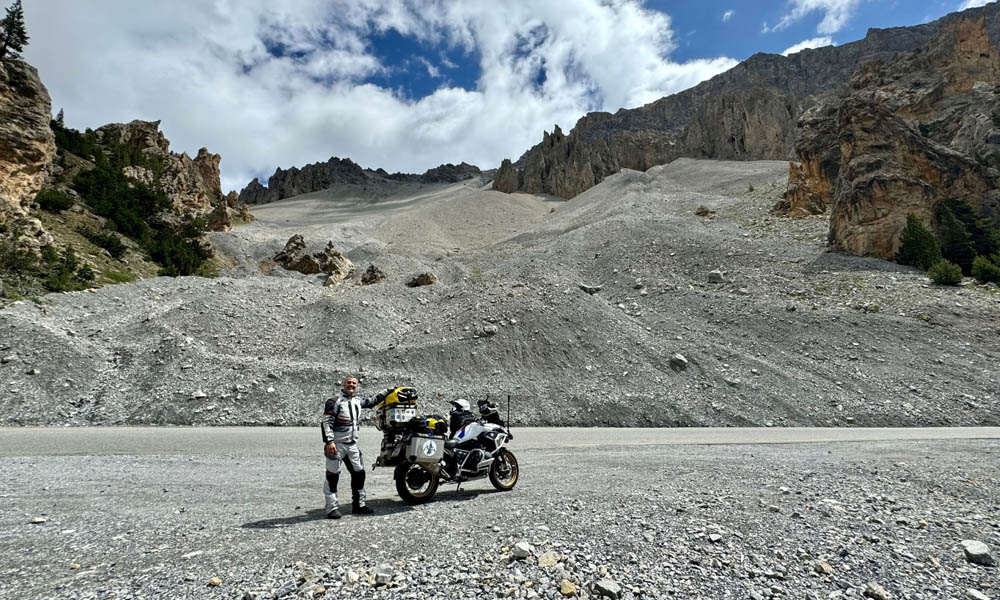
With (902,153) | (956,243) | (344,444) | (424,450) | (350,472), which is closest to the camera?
(350,472)

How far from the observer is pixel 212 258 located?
132ft

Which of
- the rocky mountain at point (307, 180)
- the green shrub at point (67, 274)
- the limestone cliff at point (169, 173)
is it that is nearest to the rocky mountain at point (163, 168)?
the limestone cliff at point (169, 173)

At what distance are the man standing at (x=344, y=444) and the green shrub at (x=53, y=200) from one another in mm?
37649

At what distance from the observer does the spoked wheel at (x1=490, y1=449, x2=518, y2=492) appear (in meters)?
7.58

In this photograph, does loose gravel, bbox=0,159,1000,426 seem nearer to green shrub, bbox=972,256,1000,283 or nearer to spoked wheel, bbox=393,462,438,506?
green shrub, bbox=972,256,1000,283

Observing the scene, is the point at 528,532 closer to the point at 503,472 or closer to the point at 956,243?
the point at 503,472

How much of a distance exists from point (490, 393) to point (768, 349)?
1357 cm

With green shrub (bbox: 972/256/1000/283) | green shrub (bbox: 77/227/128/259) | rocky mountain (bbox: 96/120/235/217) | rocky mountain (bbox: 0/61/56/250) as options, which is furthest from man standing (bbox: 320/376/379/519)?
rocky mountain (bbox: 96/120/235/217)

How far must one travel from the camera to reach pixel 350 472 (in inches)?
244

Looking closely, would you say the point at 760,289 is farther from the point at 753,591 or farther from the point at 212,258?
the point at 212,258

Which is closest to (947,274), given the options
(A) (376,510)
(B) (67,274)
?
(A) (376,510)

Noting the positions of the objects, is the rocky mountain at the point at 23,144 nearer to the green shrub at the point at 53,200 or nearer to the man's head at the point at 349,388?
the green shrub at the point at 53,200

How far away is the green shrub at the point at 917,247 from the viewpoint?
2994cm

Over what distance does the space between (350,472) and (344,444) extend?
0.39 metres
